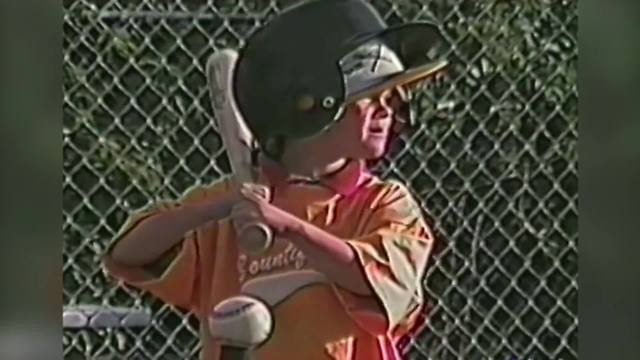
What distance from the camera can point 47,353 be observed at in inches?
107

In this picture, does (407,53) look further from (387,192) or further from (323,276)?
(323,276)

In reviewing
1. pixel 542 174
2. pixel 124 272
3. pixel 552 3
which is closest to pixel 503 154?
pixel 542 174

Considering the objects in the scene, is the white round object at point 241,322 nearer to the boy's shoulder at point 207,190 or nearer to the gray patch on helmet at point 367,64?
the boy's shoulder at point 207,190

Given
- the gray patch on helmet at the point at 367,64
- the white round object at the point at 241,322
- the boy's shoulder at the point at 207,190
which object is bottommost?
the white round object at the point at 241,322

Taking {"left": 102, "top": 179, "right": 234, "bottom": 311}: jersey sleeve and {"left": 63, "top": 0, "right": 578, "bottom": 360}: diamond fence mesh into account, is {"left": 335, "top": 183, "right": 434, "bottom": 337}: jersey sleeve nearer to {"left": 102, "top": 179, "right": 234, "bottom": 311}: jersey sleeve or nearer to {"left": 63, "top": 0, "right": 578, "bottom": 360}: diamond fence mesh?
{"left": 63, "top": 0, "right": 578, "bottom": 360}: diamond fence mesh

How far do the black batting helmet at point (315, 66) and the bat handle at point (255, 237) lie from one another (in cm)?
14

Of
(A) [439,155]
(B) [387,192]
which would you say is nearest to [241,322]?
(B) [387,192]

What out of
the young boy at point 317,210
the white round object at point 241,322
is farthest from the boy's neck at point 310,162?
the white round object at point 241,322

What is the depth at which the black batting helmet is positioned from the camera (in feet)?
8.96

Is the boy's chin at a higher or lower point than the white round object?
higher

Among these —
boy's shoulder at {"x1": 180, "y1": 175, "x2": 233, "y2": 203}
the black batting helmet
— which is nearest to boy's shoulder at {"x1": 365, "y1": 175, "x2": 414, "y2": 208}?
the black batting helmet

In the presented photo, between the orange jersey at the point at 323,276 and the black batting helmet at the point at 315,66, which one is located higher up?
the black batting helmet at the point at 315,66

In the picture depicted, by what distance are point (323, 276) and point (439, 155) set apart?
31 centimetres

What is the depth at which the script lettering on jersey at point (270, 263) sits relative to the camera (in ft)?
8.95
